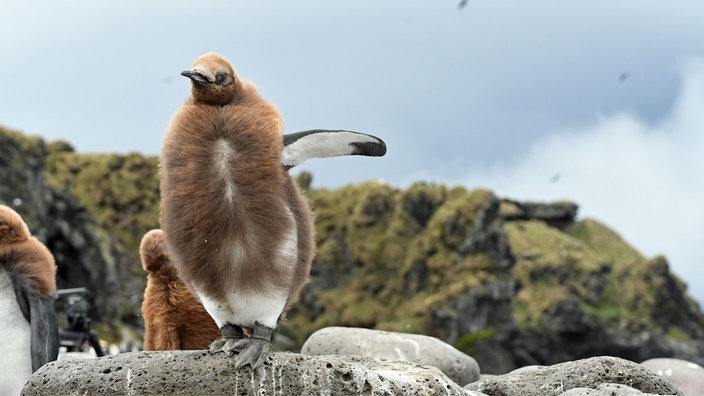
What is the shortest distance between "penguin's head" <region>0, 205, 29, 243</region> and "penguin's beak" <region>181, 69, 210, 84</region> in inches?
115

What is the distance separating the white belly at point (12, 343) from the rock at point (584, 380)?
11.0ft

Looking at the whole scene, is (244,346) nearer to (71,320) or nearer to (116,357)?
(116,357)

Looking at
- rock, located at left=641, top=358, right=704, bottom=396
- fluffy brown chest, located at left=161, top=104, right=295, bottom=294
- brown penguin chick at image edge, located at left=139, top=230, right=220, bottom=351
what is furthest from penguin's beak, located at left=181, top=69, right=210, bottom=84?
rock, located at left=641, top=358, right=704, bottom=396

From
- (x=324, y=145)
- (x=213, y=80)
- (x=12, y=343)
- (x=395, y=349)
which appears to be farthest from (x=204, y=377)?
(x=395, y=349)

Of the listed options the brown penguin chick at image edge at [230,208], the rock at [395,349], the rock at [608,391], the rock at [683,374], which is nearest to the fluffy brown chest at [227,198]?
the brown penguin chick at image edge at [230,208]

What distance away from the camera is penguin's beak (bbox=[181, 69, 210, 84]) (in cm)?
479

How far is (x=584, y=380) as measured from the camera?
21.2 ft

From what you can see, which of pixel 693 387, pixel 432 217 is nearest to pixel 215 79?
pixel 693 387

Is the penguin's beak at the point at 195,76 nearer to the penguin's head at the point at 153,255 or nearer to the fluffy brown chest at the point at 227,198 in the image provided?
the fluffy brown chest at the point at 227,198

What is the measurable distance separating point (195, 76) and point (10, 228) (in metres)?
2.99

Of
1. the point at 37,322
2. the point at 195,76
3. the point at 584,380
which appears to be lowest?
the point at 37,322

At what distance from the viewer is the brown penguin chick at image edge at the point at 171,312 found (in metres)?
6.38

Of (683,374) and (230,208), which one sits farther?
(683,374)

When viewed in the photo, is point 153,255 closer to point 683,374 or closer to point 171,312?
point 171,312
